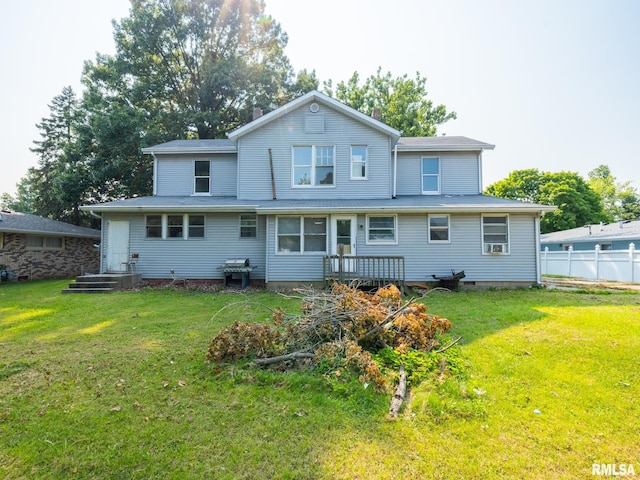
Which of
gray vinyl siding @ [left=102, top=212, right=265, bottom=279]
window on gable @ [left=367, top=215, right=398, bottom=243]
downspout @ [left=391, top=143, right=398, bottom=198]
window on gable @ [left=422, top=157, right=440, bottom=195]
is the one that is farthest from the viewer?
window on gable @ [left=422, top=157, right=440, bottom=195]

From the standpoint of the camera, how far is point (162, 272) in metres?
12.4

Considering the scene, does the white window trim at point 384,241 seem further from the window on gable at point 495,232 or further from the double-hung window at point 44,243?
the double-hung window at point 44,243

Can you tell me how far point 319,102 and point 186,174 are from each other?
7129 millimetres

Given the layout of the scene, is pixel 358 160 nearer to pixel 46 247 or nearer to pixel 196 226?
pixel 196 226

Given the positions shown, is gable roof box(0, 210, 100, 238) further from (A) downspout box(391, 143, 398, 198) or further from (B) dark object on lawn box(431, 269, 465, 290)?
(B) dark object on lawn box(431, 269, 465, 290)

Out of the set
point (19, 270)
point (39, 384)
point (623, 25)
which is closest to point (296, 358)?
point (39, 384)

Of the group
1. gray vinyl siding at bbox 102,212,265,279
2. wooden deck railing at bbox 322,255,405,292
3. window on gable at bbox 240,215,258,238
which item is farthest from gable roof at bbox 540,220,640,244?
gray vinyl siding at bbox 102,212,265,279

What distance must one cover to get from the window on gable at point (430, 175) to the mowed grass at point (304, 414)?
925 cm

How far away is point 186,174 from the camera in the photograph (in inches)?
559

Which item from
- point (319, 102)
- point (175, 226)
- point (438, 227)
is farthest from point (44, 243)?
point (438, 227)

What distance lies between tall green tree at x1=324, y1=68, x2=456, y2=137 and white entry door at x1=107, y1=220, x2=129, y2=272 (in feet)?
69.9

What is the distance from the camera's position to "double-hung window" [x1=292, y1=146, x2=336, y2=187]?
12.8m

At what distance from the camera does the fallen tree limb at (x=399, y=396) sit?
3069 mm

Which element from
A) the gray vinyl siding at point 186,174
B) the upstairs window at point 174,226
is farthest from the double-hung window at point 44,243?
the upstairs window at point 174,226
